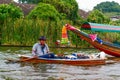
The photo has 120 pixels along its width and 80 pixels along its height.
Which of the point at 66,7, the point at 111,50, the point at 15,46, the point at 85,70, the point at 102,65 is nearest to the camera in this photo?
the point at 85,70

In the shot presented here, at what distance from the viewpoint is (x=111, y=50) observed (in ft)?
→ 78.8

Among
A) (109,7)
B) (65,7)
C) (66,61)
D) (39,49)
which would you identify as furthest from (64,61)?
(109,7)

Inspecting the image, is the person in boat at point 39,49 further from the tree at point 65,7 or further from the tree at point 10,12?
the tree at point 65,7

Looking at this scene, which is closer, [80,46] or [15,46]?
[15,46]

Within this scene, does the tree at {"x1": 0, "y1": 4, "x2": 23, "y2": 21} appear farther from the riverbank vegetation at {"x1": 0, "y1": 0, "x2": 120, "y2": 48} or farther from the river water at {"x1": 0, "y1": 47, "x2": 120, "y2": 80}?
the river water at {"x1": 0, "y1": 47, "x2": 120, "y2": 80}

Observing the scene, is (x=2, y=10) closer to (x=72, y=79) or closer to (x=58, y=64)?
(x=58, y=64)

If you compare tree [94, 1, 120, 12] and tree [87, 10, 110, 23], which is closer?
tree [87, 10, 110, 23]

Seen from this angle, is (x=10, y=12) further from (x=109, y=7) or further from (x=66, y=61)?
(x=109, y=7)

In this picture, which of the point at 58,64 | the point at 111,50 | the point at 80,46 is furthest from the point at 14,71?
the point at 80,46

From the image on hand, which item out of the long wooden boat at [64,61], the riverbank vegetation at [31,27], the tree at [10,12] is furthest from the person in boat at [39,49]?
the tree at [10,12]

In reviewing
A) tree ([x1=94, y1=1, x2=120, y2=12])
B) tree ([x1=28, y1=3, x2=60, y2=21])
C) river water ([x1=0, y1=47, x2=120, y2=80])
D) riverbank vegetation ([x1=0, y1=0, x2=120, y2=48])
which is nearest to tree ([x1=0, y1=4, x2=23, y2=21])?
riverbank vegetation ([x1=0, y1=0, x2=120, y2=48])

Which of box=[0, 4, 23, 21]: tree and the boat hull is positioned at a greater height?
box=[0, 4, 23, 21]: tree

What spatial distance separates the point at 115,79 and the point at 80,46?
68.6 ft

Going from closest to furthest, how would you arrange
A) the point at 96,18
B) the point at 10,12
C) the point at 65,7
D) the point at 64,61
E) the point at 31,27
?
the point at 64,61 → the point at 31,27 → the point at 10,12 → the point at 65,7 → the point at 96,18
